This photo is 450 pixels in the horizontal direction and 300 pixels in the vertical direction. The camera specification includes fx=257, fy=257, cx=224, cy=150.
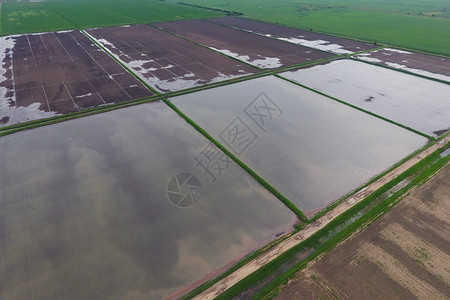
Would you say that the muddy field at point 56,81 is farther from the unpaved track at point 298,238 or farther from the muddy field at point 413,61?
the muddy field at point 413,61

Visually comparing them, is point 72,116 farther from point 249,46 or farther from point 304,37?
point 304,37

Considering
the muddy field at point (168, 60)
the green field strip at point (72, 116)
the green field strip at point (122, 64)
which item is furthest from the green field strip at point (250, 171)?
the muddy field at point (168, 60)

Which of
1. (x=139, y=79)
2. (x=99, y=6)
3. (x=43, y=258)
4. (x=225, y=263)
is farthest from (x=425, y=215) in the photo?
(x=99, y=6)

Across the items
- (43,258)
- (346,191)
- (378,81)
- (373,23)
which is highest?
(373,23)

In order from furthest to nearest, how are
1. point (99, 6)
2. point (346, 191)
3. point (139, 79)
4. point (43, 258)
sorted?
point (99, 6) → point (139, 79) → point (346, 191) → point (43, 258)

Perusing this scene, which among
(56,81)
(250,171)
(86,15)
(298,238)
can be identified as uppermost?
(86,15)

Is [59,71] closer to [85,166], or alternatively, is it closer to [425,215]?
[85,166]

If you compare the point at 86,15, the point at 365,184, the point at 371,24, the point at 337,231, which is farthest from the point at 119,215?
the point at 371,24
